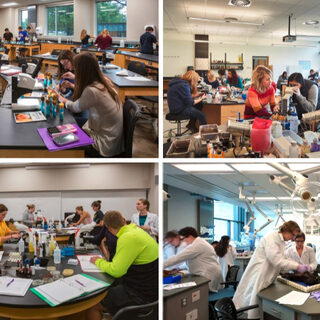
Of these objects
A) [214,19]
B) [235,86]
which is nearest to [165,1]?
[214,19]

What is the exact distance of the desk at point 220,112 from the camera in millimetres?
2332

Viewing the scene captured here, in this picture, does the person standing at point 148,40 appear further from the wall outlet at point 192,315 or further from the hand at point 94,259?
the wall outlet at point 192,315

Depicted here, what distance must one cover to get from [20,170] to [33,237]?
1.21 feet

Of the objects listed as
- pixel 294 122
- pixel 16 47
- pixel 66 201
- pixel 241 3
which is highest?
pixel 241 3

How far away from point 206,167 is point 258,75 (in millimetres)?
564

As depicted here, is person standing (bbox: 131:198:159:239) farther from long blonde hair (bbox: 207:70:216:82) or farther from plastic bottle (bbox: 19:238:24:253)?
long blonde hair (bbox: 207:70:216:82)

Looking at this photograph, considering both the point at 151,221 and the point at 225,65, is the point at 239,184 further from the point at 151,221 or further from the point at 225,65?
the point at 225,65

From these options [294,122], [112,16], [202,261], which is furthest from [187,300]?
[112,16]

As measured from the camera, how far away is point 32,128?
2.21 m

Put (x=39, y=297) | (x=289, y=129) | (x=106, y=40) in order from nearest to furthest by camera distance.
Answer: (x=106, y=40), (x=39, y=297), (x=289, y=129)

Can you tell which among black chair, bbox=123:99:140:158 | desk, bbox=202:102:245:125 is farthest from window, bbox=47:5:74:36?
desk, bbox=202:102:245:125

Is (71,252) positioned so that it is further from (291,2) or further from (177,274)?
(291,2)

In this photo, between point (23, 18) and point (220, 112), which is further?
point (220, 112)

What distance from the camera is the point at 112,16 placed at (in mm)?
2127
